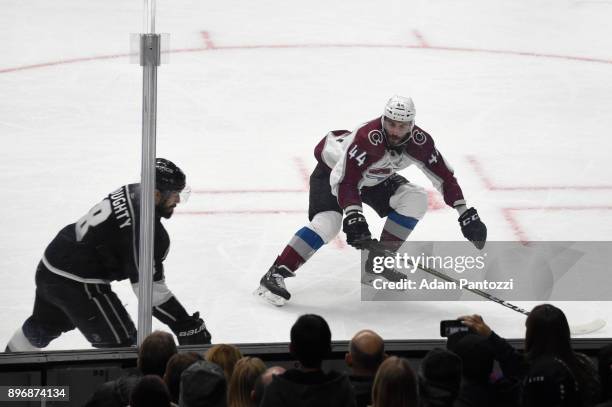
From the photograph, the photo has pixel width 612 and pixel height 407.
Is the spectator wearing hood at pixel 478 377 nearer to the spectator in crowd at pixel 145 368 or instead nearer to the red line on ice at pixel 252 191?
the spectator in crowd at pixel 145 368

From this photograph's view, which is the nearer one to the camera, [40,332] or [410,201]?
[40,332]

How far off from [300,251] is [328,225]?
7.3 inches

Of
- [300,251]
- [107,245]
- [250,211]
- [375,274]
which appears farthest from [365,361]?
[250,211]

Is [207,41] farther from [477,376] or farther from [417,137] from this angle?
[477,376]

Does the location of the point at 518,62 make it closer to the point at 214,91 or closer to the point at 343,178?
the point at 214,91

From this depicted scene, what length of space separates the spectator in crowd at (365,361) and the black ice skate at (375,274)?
182 cm

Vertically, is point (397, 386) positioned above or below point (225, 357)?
below

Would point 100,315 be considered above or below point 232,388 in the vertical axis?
above

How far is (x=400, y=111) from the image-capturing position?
6.12 meters

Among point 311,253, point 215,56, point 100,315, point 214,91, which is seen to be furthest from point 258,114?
point 100,315

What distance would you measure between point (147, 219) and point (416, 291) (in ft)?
3.98

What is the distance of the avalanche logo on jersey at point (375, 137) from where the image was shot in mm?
6074

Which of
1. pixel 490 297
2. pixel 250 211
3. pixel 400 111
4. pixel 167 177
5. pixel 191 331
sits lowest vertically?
pixel 191 331

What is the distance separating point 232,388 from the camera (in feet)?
12.6
